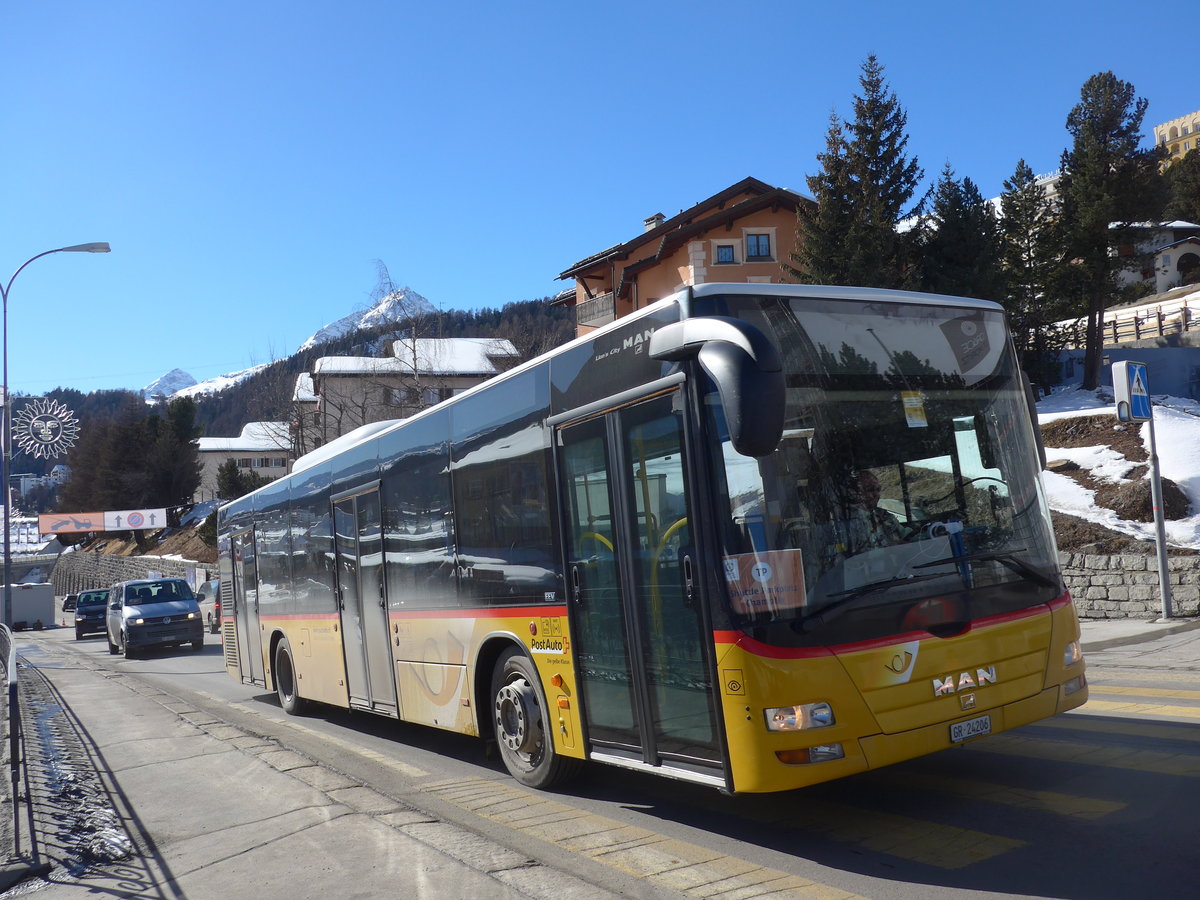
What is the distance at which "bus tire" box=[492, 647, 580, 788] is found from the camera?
22.8ft

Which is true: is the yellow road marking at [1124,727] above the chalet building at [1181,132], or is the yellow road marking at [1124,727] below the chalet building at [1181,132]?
below

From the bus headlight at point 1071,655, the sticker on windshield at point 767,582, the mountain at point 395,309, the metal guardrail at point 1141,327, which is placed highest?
the mountain at point 395,309

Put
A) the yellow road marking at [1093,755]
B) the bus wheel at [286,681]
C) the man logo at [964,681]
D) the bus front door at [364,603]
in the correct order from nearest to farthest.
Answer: the man logo at [964,681] → the yellow road marking at [1093,755] → the bus front door at [364,603] → the bus wheel at [286,681]

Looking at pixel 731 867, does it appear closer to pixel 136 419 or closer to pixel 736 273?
pixel 736 273

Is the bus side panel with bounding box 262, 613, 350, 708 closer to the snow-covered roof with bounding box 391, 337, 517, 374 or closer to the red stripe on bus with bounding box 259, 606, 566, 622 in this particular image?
the red stripe on bus with bounding box 259, 606, 566, 622

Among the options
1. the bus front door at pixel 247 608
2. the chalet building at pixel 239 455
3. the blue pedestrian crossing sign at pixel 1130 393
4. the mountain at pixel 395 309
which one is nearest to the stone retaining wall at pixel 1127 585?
the blue pedestrian crossing sign at pixel 1130 393

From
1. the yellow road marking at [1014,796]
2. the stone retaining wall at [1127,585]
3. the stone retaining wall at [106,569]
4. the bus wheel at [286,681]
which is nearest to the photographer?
the yellow road marking at [1014,796]

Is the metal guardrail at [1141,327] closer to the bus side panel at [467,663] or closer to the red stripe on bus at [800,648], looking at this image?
the bus side panel at [467,663]

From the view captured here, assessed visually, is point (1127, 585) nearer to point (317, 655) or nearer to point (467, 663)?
point (467, 663)

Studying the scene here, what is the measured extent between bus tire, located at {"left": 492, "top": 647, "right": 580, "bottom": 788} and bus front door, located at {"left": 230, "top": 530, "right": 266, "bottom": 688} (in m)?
7.96

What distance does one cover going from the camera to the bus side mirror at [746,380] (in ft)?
15.3

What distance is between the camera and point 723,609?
16.7ft

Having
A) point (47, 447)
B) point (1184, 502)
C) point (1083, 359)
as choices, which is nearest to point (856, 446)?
point (1184, 502)

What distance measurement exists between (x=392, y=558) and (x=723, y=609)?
16.4 ft
